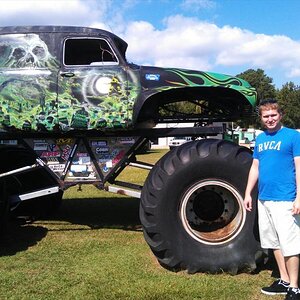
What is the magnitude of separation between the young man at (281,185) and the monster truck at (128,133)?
74 cm

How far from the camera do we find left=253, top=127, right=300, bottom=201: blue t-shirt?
3984 millimetres

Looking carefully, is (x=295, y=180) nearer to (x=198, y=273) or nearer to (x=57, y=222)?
(x=198, y=273)

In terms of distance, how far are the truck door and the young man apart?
1.90 meters

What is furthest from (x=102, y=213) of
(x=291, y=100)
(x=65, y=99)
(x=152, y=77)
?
(x=291, y=100)

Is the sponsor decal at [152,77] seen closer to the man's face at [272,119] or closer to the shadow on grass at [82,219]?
the man's face at [272,119]

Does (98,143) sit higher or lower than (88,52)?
lower

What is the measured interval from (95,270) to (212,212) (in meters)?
1.42

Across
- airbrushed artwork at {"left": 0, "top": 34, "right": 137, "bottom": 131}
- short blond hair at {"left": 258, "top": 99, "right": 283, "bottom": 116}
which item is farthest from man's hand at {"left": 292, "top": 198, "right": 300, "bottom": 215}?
airbrushed artwork at {"left": 0, "top": 34, "right": 137, "bottom": 131}

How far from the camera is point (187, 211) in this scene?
16.8ft

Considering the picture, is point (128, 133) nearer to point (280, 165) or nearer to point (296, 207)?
point (280, 165)

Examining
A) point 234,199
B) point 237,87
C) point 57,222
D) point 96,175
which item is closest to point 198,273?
point 234,199

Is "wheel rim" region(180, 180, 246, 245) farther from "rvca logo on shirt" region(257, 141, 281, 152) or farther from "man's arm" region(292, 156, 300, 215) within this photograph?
"man's arm" region(292, 156, 300, 215)

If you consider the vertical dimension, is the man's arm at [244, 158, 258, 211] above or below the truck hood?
below

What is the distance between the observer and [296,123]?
91375 mm
